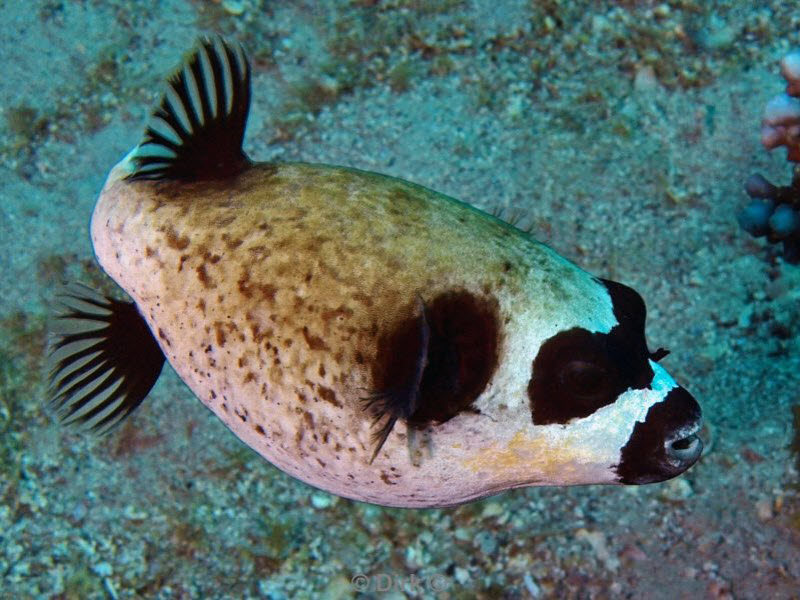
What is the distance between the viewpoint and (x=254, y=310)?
5.90ft

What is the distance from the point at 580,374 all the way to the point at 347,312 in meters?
0.60

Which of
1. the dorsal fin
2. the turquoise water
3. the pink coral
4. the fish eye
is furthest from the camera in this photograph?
the pink coral

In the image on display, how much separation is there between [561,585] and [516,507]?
43 cm

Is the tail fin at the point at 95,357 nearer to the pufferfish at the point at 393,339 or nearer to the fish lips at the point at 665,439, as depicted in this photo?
the pufferfish at the point at 393,339

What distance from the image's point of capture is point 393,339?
1679 millimetres

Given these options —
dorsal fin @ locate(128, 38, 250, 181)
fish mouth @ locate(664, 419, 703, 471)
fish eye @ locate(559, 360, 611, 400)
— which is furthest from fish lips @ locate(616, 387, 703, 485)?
dorsal fin @ locate(128, 38, 250, 181)

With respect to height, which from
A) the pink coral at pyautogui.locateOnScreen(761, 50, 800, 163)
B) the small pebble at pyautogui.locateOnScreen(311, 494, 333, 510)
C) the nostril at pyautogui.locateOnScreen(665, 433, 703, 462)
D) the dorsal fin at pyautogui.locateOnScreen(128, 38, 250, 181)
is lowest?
the small pebble at pyautogui.locateOnScreen(311, 494, 333, 510)

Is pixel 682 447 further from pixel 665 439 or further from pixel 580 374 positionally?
pixel 580 374

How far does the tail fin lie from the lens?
230 cm

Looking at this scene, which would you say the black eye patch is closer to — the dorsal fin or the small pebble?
the dorsal fin

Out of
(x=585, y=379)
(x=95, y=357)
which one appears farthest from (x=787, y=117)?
(x=95, y=357)

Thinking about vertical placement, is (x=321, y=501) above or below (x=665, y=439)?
below

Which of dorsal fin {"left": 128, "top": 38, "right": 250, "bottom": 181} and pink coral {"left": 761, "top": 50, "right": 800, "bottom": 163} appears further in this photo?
pink coral {"left": 761, "top": 50, "right": 800, "bottom": 163}

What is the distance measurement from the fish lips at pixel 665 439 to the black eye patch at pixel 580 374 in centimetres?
A: 8
